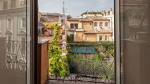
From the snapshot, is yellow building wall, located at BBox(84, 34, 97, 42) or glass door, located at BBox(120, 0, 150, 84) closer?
glass door, located at BBox(120, 0, 150, 84)

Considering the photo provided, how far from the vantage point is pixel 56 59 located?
11.1 feet

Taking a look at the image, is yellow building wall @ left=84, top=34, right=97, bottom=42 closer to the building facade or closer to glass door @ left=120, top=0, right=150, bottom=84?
the building facade

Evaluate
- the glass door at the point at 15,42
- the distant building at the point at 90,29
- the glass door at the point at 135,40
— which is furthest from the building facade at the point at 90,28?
the glass door at the point at 15,42

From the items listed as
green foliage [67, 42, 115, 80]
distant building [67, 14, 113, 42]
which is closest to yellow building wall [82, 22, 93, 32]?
distant building [67, 14, 113, 42]

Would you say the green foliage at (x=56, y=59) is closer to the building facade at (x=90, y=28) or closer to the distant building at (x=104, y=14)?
the building facade at (x=90, y=28)

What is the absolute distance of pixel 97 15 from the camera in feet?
10.9

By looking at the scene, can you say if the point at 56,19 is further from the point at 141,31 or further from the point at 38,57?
the point at 141,31

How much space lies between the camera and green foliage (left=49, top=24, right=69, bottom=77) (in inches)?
131

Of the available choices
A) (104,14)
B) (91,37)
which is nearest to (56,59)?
(91,37)

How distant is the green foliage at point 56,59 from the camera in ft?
11.0

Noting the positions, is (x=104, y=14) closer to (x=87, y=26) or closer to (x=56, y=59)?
(x=87, y=26)

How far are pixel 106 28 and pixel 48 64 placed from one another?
0.79m

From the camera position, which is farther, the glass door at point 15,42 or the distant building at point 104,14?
the distant building at point 104,14

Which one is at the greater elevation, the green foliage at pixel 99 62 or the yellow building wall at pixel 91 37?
the yellow building wall at pixel 91 37
